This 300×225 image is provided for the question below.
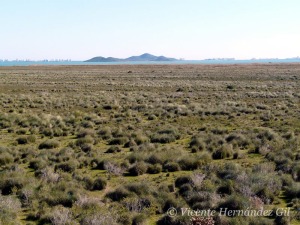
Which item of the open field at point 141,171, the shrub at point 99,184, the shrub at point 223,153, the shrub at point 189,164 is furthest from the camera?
the shrub at point 223,153

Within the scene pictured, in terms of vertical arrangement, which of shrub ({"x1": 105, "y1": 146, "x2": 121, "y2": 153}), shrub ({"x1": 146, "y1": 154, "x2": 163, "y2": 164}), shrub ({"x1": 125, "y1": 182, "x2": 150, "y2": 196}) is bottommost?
shrub ({"x1": 105, "y1": 146, "x2": 121, "y2": 153})

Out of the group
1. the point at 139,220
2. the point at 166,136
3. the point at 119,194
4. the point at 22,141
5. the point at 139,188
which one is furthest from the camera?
the point at 166,136

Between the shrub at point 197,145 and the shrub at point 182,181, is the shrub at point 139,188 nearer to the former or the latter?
the shrub at point 182,181

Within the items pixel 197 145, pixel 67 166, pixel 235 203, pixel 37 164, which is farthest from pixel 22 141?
pixel 235 203

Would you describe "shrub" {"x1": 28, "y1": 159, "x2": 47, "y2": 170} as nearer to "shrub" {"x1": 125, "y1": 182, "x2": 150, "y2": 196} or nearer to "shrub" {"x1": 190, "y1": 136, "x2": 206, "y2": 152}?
"shrub" {"x1": 125, "y1": 182, "x2": 150, "y2": 196}

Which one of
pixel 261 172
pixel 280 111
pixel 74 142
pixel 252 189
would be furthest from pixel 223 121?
pixel 252 189

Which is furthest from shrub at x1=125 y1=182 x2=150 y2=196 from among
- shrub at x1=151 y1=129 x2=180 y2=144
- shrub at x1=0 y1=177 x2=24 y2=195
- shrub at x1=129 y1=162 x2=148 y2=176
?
shrub at x1=151 y1=129 x2=180 y2=144

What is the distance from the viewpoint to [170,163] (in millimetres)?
13648

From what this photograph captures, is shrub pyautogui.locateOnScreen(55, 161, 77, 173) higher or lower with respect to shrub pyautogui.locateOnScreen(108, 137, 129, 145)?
higher

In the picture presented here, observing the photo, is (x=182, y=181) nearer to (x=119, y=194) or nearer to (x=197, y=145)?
(x=119, y=194)

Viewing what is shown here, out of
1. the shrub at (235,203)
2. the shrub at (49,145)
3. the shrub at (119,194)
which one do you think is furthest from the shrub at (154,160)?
the shrub at (49,145)

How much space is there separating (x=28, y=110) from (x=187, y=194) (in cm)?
2410

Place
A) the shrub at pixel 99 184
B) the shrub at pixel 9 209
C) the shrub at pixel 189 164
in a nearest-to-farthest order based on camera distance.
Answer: the shrub at pixel 9 209
the shrub at pixel 99 184
the shrub at pixel 189 164

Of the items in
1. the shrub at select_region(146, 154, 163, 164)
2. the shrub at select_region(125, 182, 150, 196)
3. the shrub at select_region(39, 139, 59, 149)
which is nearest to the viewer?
the shrub at select_region(125, 182, 150, 196)
